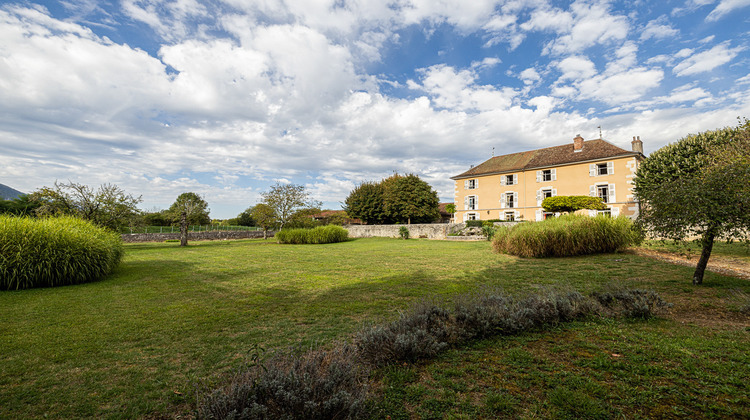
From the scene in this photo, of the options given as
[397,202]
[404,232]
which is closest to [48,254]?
[404,232]

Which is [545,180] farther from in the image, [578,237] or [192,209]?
[192,209]

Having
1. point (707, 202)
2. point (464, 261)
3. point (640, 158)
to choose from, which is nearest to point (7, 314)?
point (464, 261)

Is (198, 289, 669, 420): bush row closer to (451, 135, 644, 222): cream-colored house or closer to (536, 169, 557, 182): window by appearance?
(451, 135, 644, 222): cream-colored house

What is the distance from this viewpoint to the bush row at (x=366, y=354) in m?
1.92

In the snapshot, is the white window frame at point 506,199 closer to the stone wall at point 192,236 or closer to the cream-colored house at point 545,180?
the cream-colored house at point 545,180

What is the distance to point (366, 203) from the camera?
3919 cm

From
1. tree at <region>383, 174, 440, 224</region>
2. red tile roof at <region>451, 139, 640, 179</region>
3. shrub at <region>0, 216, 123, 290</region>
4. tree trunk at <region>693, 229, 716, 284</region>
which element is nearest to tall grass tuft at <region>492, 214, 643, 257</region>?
tree trunk at <region>693, 229, 716, 284</region>

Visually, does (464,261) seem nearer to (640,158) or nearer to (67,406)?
(67,406)

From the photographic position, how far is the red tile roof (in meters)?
28.5

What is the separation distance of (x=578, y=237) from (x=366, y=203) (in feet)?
98.6

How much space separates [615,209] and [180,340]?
3391 centimetres

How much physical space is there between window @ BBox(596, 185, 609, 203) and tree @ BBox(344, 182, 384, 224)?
22.8m

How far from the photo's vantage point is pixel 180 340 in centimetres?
369

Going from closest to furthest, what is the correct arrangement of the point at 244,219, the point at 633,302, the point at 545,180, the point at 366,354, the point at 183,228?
1. the point at 366,354
2. the point at 633,302
3. the point at 183,228
4. the point at 545,180
5. the point at 244,219
